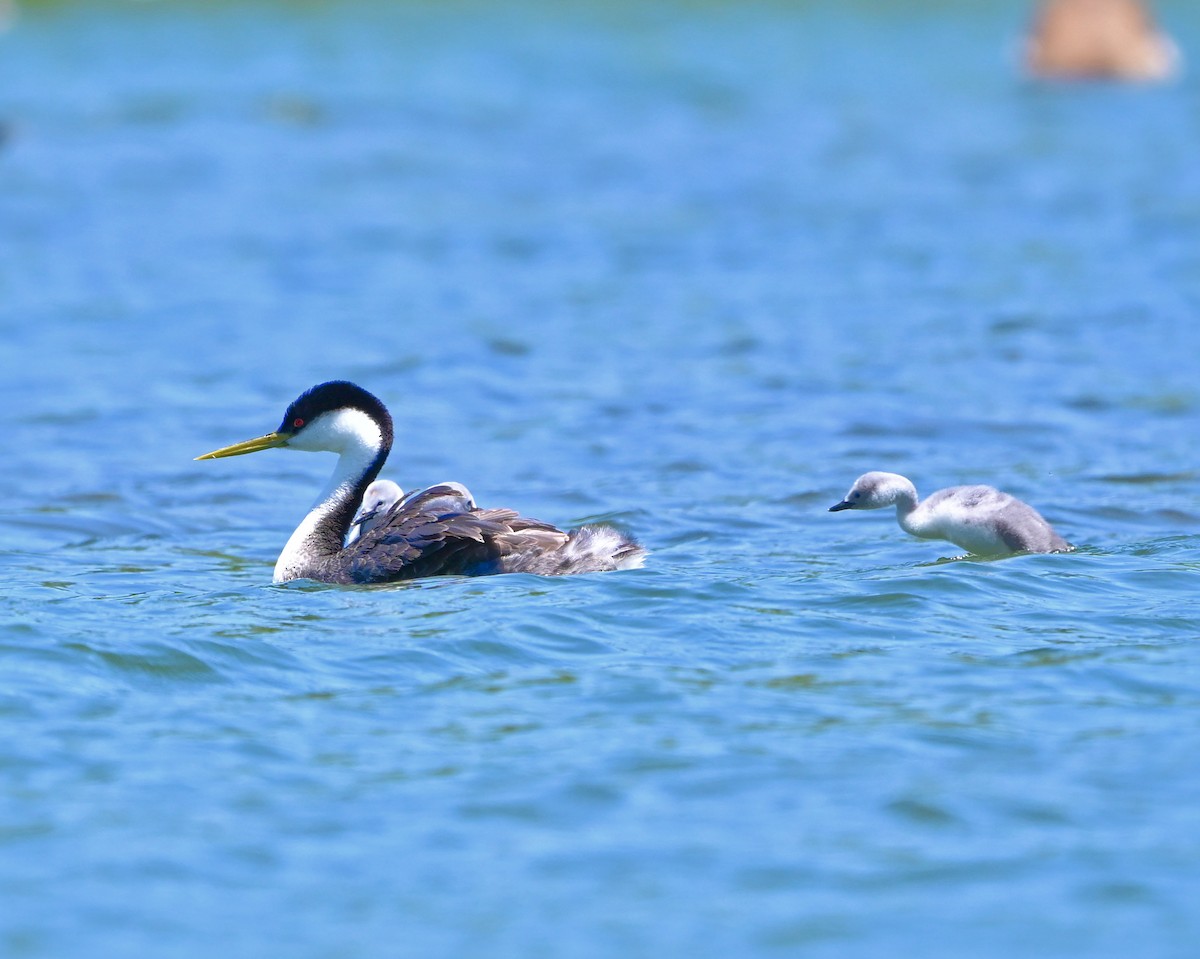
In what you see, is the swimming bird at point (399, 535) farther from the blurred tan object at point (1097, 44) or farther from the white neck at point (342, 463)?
the blurred tan object at point (1097, 44)

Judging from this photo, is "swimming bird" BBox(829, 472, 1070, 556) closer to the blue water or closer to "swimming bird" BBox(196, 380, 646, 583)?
the blue water

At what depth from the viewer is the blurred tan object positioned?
3756 cm

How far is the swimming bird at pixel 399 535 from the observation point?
31.8 feet

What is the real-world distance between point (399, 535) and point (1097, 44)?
31.0 metres

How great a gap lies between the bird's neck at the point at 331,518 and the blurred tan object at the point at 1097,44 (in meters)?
29.5

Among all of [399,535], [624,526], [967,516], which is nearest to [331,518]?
[399,535]

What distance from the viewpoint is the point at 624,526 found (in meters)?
11.7

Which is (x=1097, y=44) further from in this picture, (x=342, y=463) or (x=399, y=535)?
(x=399, y=535)

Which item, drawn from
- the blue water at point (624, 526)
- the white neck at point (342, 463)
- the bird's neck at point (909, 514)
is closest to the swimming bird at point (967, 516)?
the bird's neck at point (909, 514)

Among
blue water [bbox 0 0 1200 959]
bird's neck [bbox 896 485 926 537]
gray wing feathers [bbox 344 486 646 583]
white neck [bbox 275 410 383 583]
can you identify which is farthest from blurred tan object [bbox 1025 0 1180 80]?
gray wing feathers [bbox 344 486 646 583]

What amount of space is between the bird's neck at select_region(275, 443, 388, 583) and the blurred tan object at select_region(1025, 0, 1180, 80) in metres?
29.5

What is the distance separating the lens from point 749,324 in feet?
61.3

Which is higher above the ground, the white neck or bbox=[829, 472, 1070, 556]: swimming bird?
the white neck

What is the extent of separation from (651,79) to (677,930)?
3403 cm
